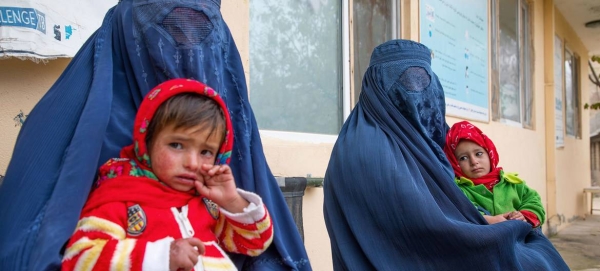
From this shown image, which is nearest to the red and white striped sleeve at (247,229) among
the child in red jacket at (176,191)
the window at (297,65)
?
the child in red jacket at (176,191)

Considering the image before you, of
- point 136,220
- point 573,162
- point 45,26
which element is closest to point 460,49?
point 45,26

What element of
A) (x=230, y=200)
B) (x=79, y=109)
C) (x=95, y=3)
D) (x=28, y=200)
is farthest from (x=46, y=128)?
(x=95, y=3)

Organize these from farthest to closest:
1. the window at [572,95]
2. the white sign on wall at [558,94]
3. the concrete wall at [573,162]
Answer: the window at [572,95]
the concrete wall at [573,162]
the white sign on wall at [558,94]

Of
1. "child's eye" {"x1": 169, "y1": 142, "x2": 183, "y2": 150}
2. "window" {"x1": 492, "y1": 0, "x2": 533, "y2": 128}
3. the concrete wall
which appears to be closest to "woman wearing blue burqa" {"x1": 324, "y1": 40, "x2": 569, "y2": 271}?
"child's eye" {"x1": 169, "y1": 142, "x2": 183, "y2": 150}

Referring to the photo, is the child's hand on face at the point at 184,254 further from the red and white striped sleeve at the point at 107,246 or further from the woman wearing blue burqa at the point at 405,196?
the woman wearing blue burqa at the point at 405,196

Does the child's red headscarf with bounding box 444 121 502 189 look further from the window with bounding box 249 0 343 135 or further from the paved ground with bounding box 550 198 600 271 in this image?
the paved ground with bounding box 550 198 600 271

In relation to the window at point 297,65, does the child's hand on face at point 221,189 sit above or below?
below

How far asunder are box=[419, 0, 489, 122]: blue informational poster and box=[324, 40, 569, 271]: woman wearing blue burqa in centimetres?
287

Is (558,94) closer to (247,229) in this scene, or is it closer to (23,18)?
(23,18)

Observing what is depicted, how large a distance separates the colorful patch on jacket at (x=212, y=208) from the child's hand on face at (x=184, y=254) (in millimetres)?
218

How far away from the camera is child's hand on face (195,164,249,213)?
5.12 feet

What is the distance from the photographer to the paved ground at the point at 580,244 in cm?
718

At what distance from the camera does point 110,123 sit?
165cm

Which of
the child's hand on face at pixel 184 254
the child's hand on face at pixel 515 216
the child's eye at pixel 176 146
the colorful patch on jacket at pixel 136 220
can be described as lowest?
the child's hand on face at pixel 515 216
